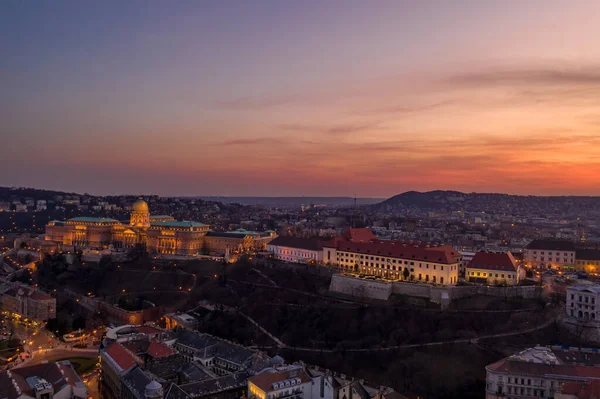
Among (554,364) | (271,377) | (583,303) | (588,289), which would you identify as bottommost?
(271,377)

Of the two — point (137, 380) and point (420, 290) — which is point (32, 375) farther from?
point (420, 290)

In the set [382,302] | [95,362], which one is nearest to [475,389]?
[382,302]

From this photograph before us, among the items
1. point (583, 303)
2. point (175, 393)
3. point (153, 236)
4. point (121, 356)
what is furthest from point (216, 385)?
point (153, 236)

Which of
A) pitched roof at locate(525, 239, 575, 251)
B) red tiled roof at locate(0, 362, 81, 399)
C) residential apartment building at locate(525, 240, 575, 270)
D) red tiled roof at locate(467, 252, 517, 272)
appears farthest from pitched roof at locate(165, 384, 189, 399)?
pitched roof at locate(525, 239, 575, 251)

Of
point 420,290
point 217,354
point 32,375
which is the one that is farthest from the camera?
point 420,290

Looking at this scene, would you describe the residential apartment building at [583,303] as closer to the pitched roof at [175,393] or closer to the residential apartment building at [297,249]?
the residential apartment building at [297,249]

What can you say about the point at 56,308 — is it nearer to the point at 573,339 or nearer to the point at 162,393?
the point at 162,393

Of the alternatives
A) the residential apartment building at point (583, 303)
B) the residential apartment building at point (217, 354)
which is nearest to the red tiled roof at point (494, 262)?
the residential apartment building at point (583, 303)
